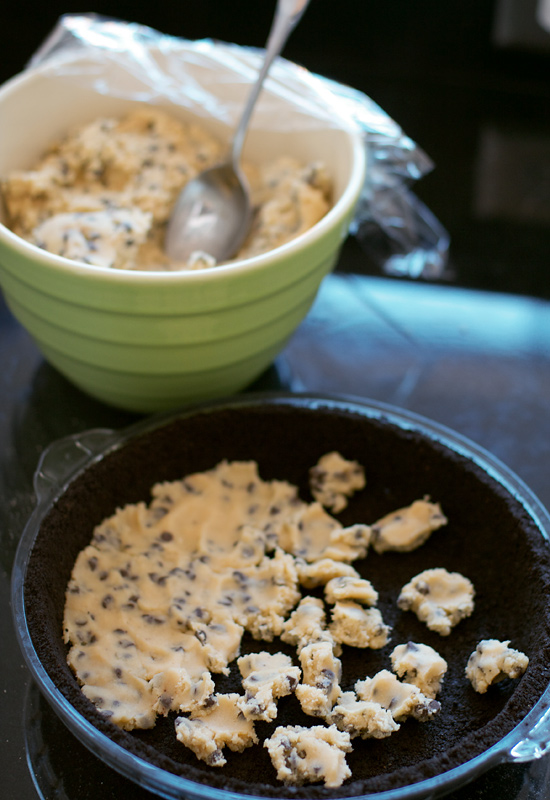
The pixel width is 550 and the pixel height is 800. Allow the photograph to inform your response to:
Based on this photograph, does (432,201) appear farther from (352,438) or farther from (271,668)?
(271,668)

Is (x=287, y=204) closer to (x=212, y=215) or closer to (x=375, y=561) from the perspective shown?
(x=212, y=215)

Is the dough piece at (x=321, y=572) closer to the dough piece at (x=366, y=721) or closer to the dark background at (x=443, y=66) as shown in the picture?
the dough piece at (x=366, y=721)

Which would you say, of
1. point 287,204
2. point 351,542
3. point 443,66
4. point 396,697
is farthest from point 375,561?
point 443,66

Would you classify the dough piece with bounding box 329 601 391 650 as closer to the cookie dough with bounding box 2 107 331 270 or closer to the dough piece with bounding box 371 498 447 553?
the dough piece with bounding box 371 498 447 553

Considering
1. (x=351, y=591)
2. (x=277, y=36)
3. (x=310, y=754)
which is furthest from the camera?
(x=277, y=36)

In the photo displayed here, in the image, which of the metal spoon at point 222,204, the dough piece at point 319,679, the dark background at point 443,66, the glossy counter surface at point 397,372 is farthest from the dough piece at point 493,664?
the dark background at point 443,66

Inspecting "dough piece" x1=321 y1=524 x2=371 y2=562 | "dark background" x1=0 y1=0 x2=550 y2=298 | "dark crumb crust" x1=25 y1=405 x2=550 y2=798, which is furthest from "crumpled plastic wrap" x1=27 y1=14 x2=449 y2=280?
Answer: "dough piece" x1=321 y1=524 x2=371 y2=562
